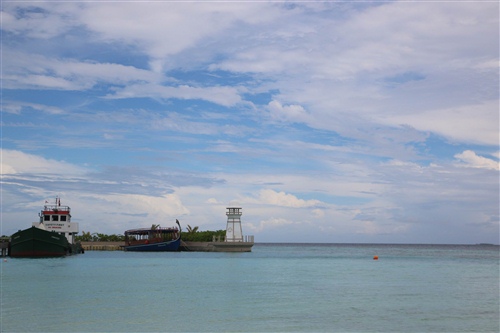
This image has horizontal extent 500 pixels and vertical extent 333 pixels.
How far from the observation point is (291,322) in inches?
898

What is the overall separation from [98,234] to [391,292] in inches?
4257

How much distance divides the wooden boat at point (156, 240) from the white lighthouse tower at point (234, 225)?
56.7ft

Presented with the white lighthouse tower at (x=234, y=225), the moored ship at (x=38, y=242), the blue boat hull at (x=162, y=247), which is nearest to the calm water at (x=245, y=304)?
the moored ship at (x=38, y=242)

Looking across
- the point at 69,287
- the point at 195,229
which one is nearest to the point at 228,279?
the point at 69,287

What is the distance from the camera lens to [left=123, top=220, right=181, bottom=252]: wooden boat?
337ft

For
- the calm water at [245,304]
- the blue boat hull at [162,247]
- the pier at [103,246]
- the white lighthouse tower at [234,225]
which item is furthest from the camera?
the pier at [103,246]

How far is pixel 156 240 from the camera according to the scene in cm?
10425

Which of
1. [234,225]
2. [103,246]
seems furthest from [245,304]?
[103,246]

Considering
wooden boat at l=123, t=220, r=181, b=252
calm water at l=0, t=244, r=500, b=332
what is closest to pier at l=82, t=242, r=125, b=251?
wooden boat at l=123, t=220, r=181, b=252

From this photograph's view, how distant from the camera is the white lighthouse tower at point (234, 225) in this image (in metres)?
86.3

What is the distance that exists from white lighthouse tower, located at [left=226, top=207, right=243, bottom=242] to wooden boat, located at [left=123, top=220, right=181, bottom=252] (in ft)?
56.7

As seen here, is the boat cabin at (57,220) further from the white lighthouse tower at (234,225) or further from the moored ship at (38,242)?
the white lighthouse tower at (234,225)

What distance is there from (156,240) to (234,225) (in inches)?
897

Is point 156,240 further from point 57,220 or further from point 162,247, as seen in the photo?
point 57,220
